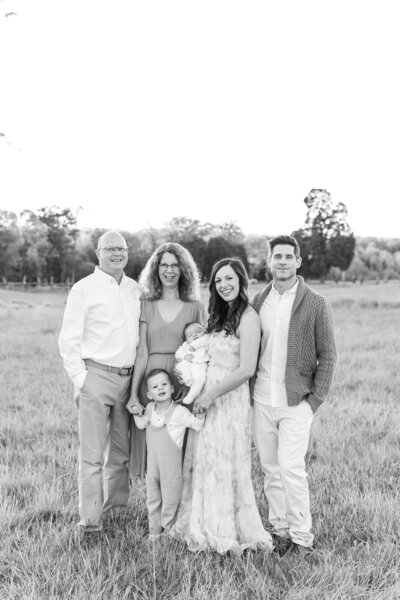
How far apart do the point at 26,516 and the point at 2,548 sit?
470mm

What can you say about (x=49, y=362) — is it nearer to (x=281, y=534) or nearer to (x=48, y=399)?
(x=48, y=399)

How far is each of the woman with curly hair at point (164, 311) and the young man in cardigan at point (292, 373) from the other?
654 mm

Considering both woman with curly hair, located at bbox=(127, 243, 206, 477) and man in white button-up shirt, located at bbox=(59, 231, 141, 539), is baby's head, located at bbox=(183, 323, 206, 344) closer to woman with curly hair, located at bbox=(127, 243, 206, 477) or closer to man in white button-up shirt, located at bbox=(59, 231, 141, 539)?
woman with curly hair, located at bbox=(127, 243, 206, 477)

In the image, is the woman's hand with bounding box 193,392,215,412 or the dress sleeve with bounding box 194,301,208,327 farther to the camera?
the dress sleeve with bounding box 194,301,208,327

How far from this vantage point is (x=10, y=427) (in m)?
6.59

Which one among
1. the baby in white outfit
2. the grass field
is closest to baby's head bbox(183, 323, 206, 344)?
the baby in white outfit

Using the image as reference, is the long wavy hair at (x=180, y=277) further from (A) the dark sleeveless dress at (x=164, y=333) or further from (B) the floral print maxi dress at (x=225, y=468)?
(B) the floral print maxi dress at (x=225, y=468)

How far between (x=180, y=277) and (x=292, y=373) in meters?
1.24

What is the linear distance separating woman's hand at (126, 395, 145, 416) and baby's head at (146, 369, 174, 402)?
0.19m

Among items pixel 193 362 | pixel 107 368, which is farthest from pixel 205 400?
pixel 107 368

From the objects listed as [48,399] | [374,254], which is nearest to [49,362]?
[48,399]

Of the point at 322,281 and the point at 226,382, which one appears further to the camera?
the point at 322,281

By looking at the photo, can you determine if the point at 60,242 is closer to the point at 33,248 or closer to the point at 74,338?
the point at 33,248

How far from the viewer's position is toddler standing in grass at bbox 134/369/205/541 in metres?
4.04
